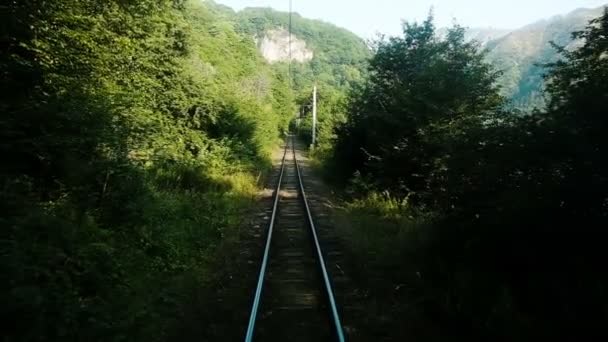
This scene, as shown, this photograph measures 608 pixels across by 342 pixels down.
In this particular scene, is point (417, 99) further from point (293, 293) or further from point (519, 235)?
point (293, 293)

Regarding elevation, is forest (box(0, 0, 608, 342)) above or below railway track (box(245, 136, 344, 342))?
above

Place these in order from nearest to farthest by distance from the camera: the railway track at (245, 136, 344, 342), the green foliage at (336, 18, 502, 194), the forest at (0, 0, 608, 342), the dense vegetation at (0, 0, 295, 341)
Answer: the dense vegetation at (0, 0, 295, 341) → the forest at (0, 0, 608, 342) → the railway track at (245, 136, 344, 342) → the green foliage at (336, 18, 502, 194)

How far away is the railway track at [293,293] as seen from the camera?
233 inches

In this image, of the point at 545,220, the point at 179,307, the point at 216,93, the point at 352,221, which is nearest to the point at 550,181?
the point at 545,220

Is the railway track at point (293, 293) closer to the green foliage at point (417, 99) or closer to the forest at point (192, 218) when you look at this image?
the forest at point (192, 218)

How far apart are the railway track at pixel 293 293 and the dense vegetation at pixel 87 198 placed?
3.40ft

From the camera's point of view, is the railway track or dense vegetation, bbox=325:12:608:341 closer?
dense vegetation, bbox=325:12:608:341

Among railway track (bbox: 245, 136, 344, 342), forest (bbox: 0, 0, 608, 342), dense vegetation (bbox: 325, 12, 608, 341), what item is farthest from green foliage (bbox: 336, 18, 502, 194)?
railway track (bbox: 245, 136, 344, 342)

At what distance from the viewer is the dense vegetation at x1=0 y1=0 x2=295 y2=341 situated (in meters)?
5.23

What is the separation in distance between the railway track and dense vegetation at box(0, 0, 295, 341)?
40.7 inches

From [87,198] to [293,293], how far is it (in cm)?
406

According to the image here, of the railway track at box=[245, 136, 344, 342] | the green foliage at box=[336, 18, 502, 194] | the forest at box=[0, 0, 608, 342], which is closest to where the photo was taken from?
the forest at box=[0, 0, 608, 342]

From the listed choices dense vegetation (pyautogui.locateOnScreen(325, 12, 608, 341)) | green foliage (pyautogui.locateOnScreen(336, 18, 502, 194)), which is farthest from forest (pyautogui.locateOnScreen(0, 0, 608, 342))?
green foliage (pyautogui.locateOnScreen(336, 18, 502, 194))

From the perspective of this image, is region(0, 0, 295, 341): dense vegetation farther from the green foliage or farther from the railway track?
the green foliage
